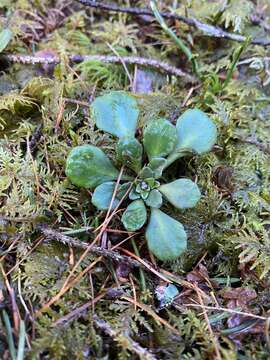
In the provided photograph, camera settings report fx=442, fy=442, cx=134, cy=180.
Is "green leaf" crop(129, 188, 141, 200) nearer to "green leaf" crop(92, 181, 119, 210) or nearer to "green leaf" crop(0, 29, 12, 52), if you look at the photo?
"green leaf" crop(92, 181, 119, 210)

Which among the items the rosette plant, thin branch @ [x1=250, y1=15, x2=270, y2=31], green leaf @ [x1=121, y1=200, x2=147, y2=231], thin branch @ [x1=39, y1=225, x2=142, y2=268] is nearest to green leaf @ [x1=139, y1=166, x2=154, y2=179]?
the rosette plant

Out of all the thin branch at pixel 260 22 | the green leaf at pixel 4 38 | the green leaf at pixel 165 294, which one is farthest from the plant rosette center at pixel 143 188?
the thin branch at pixel 260 22

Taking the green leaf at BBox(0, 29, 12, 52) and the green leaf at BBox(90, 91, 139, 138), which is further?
the green leaf at BBox(0, 29, 12, 52)

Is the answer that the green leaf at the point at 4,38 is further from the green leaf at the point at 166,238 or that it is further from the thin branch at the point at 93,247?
the green leaf at the point at 166,238

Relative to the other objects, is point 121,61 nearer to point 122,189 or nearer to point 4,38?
point 4,38

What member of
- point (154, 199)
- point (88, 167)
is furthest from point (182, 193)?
point (88, 167)

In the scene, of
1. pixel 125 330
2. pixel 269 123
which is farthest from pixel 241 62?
pixel 125 330
